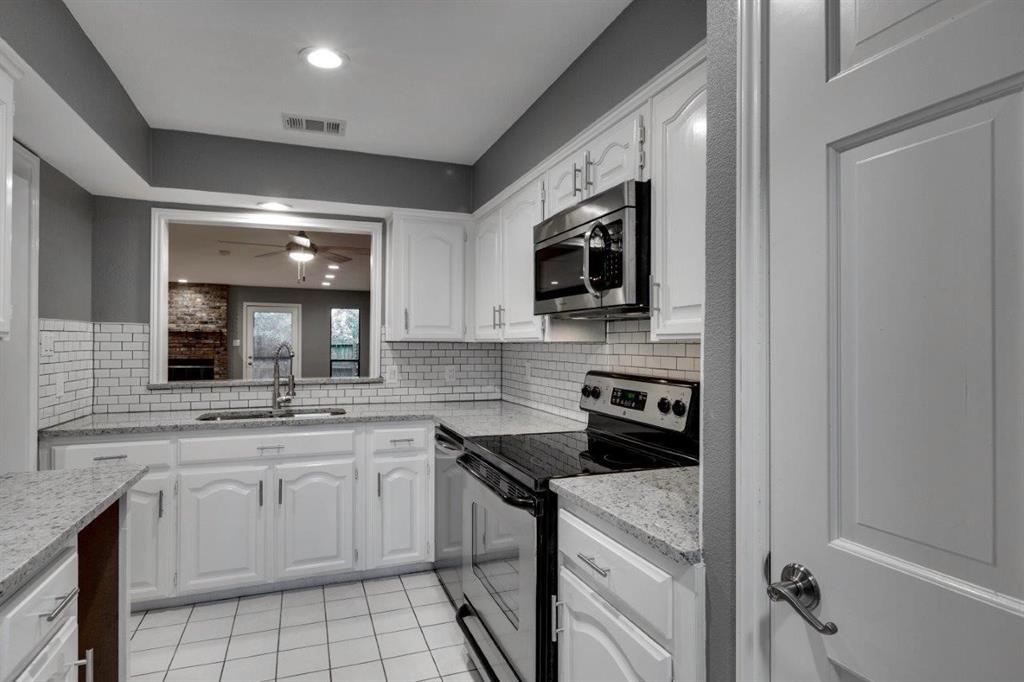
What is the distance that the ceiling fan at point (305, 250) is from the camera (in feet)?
12.3

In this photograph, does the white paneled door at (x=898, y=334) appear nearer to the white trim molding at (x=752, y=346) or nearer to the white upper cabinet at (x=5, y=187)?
the white trim molding at (x=752, y=346)

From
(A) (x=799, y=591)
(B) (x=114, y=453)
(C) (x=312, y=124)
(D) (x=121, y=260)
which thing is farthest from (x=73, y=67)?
(A) (x=799, y=591)

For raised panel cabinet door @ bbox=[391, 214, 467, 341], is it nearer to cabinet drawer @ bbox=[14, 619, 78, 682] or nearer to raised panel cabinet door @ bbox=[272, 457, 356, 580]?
raised panel cabinet door @ bbox=[272, 457, 356, 580]

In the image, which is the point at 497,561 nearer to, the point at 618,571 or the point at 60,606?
the point at 618,571

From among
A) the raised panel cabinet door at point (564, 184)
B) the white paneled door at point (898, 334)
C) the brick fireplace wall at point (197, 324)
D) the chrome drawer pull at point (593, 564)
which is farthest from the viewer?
the brick fireplace wall at point (197, 324)

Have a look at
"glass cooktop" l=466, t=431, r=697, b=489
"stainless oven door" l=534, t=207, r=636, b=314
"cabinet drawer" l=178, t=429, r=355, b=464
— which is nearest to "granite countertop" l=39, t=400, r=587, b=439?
"cabinet drawer" l=178, t=429, r=355, b=464

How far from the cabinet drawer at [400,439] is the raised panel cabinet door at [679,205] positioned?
1824 mm

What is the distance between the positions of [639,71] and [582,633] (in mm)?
1767

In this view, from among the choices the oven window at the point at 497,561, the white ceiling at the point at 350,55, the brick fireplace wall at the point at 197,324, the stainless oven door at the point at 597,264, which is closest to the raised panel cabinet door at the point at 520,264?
the stainless oven door at the point at 597,264

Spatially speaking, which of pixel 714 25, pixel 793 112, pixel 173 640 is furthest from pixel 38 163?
pixel 793 112

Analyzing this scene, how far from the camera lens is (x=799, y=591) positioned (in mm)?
940

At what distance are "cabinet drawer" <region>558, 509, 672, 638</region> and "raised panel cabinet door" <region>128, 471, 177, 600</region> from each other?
2158 mm

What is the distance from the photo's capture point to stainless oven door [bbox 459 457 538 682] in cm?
176

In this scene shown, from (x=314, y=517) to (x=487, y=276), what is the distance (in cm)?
162
